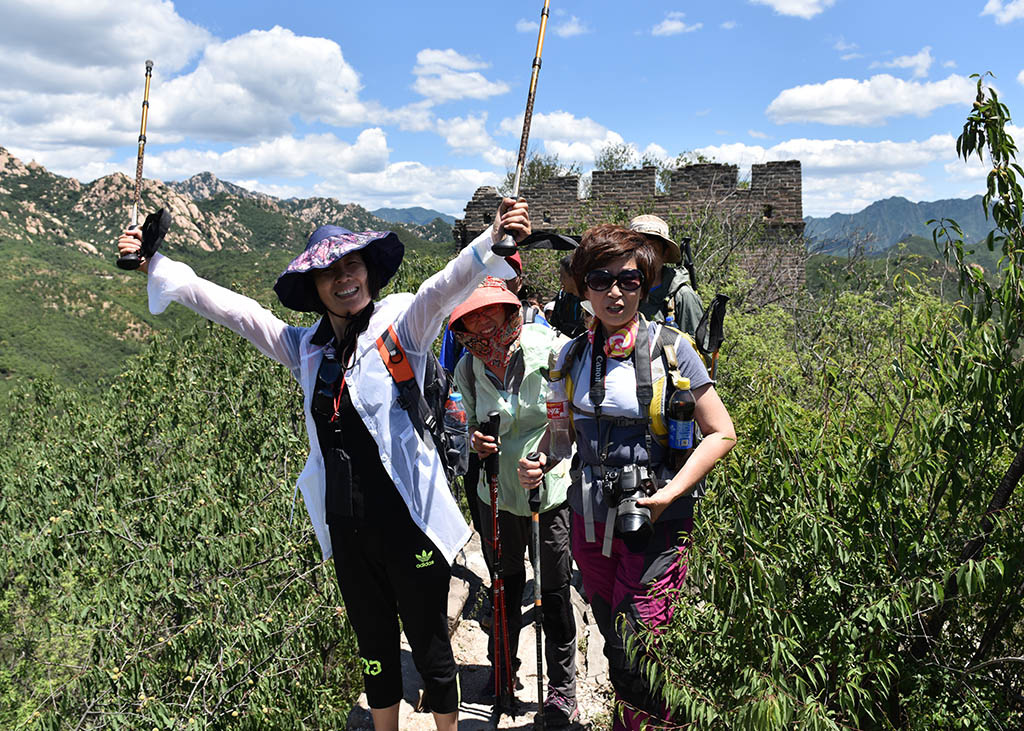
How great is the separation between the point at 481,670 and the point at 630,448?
86.5 inches

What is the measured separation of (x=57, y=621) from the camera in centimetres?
508

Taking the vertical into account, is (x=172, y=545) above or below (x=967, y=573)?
below

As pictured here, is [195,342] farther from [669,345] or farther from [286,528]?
[669,345]

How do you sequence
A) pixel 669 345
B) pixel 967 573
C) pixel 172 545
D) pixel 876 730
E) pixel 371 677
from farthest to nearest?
pixel 172 545
pixel 371 677
pixel 669 345
pixel 876 730
pixel 967 573

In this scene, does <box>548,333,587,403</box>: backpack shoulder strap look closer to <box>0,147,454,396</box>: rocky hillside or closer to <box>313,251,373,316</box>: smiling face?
<box>313,251,373,316</box>: smiling face

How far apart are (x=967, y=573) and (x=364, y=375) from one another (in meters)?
1.91

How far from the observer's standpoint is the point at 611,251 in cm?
237

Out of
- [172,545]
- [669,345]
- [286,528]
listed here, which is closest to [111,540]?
[172,545]

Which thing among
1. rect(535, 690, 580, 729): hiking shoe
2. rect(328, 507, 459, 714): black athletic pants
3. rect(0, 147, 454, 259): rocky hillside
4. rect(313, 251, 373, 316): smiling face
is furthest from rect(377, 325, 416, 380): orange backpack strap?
rect(0, 147, 454, 259): rocky hillside

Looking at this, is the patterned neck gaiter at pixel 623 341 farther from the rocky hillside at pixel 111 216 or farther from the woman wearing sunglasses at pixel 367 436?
the rocky hillside at pixel 111 216

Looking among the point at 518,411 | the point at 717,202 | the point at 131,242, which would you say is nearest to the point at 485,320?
the point at 518,411

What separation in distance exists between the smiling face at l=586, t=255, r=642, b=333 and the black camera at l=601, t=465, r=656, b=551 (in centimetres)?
51

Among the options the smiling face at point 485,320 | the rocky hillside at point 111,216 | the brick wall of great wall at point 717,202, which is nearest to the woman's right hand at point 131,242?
the smiling face at point 485,320

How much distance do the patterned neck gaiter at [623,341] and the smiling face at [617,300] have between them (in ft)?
0.07
